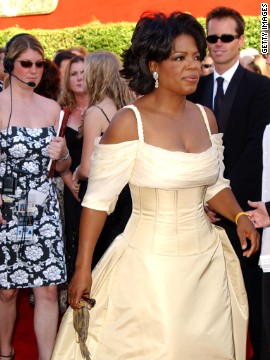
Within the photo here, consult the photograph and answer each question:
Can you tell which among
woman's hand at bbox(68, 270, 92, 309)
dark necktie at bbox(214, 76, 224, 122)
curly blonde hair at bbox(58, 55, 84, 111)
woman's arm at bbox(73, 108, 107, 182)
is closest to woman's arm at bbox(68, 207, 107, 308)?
woman's hand at bbox(68, 270, 92, 309)

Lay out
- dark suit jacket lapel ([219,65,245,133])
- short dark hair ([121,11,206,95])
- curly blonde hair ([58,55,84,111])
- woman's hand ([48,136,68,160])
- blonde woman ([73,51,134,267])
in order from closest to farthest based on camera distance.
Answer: short dark hair ([121,11,206,95]) < woman's hand ([48,136,68,160]) < dark suit jacket lapel ([219,65,245,133]) < blonde woman ([73,51,134,267]) < curly blonde hair ([58,55,84,111])

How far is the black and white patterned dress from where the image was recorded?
5527mm

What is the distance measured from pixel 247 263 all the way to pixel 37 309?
1502 millimetres

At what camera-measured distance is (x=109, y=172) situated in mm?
3934

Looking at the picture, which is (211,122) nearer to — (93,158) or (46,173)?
(93,158)

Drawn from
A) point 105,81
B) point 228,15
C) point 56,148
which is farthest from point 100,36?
point 56,148

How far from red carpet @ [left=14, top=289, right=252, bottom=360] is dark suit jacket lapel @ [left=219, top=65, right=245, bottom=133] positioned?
1818 millimetres

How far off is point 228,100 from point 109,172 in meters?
2.16

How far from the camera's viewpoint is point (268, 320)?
14.8 ft

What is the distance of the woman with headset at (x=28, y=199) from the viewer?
5.54 meters

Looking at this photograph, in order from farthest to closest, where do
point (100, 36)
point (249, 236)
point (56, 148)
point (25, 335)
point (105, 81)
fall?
1. point (100, 36)
2. point (25, 335)
3. point (105, 81)
4. point (56, 148)
5. point (249, 236)

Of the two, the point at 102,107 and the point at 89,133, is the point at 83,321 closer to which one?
the point at 89,133

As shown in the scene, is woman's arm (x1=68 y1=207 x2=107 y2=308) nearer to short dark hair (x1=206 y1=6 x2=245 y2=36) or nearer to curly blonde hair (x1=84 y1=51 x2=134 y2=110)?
curly blonde hair (x1=84 y1=51 x2=134 y2=110)

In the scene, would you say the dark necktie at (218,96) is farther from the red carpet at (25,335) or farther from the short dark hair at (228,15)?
the red carpet at (25,335)
